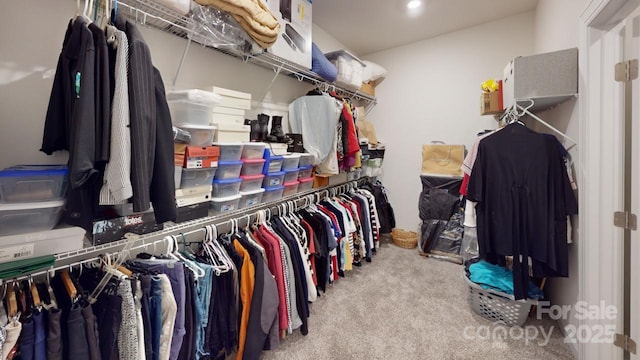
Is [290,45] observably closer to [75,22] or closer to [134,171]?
[75,22]

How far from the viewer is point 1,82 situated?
3.52 ft

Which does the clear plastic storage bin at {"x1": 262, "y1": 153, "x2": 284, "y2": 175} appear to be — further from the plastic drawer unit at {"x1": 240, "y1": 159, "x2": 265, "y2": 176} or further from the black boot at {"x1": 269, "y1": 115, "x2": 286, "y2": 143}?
the black boot at {"x1": 269, "y1": 115, "x2": 286, "y2": 143}

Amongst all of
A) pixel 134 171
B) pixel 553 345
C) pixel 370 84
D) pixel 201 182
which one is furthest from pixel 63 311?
pixel 370 84

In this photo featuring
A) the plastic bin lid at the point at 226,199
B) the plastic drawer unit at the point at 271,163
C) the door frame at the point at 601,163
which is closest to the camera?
the door frame at the point at 601,163

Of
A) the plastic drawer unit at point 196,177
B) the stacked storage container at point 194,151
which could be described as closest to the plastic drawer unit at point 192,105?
the stacked storage container at point 194,151

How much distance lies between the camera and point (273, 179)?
1.91 m

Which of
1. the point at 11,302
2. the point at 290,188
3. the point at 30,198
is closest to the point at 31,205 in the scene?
the point at 30,198

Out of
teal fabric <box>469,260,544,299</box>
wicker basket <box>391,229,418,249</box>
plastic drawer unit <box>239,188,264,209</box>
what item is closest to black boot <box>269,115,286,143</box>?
plastic drawer unit <box>239,188,264,209</box>

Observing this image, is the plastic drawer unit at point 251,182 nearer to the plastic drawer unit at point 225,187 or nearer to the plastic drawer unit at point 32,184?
the plastic drawer unit at point 225,187

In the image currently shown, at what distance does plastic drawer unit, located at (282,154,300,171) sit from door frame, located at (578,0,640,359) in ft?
5.96

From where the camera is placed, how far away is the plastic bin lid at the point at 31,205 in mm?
870

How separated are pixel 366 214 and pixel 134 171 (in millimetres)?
2325

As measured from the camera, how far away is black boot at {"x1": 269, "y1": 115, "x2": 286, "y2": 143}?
2.02m

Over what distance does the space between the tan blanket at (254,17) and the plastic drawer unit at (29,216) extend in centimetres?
115
